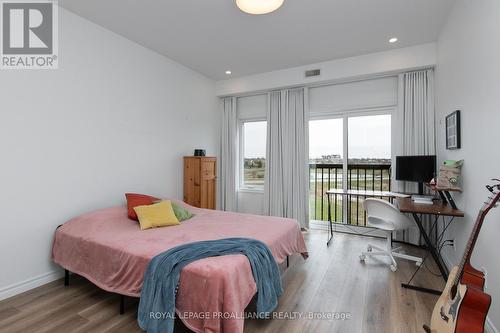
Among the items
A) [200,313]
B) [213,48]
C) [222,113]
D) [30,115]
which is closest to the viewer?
[200,313]

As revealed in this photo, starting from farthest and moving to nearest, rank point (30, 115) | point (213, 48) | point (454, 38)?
point (213, 48)
point (454, 38)
point (30, 115)

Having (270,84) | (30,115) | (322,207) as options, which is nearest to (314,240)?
(322,207)

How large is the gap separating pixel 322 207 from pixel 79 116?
401 cm

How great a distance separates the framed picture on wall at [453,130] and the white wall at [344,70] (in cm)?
115

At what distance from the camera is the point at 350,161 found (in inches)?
166

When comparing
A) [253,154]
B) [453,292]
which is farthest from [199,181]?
[453,292]

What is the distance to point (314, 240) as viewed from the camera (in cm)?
379

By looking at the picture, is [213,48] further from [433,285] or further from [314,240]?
[433,285]

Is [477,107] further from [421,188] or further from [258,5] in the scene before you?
[258,5]

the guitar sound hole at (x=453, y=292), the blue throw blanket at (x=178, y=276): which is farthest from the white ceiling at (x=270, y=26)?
the guitar sound hole at (x=453, y=292)

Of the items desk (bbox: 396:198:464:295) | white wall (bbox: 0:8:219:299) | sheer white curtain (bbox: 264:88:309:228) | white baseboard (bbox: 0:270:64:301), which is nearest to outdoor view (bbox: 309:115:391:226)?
sheer white curtain (bbox: 264:88:309:228)

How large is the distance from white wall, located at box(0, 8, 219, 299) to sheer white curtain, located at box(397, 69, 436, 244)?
11.8 feet

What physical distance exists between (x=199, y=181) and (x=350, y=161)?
2.63 m

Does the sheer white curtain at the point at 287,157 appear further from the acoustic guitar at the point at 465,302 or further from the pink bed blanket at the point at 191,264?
the acoustic guitar at the point at 465,302
